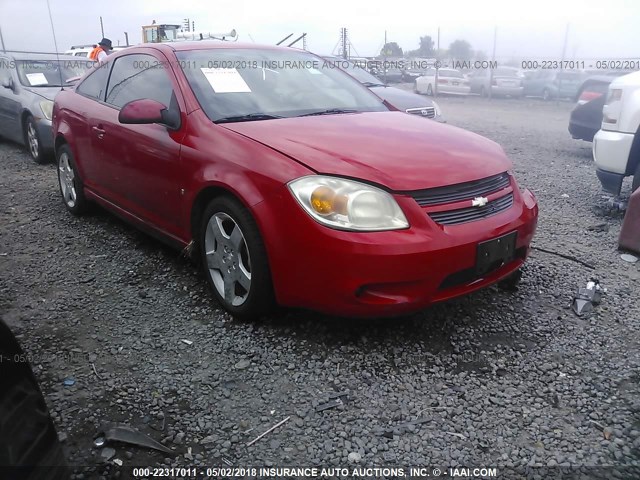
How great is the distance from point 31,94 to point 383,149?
6.72 m

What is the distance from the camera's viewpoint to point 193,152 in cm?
304

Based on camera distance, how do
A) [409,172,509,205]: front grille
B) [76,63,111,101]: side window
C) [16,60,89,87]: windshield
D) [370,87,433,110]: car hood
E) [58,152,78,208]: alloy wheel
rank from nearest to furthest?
[409,172,509,205]: front grille
[76,63,111,101]: side window
[58,152,78,208]: alloy wheel
[370,87,433,110]: car hood
[16,60,89,87]: windshield

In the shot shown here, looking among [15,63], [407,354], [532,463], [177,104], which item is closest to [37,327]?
[177,104]

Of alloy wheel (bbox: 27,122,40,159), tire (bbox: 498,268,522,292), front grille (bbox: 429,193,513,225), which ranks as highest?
front grille (bbox: 429,193,513,225)

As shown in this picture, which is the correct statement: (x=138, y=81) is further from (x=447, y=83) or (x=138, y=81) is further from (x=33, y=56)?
(x=447, y=83)

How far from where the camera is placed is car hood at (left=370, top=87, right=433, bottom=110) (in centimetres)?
710

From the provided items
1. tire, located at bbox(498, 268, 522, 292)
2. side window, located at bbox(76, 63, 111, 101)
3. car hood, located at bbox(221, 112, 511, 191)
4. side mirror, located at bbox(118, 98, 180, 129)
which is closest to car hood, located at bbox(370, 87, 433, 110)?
side window, located at bbox(76, 63, 111, 101)

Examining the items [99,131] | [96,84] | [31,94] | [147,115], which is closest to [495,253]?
[147,115]

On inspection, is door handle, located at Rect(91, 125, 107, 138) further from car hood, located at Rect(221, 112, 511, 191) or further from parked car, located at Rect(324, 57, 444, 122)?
parked car, located at Rect(324, 57, 444, 122)

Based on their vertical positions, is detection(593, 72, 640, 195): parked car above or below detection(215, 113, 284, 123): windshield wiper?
below

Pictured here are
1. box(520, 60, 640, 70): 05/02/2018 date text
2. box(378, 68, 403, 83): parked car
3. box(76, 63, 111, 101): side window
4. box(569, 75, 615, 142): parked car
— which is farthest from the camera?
box(378, 68, 403, 83): parked car

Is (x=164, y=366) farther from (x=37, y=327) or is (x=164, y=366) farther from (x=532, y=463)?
(x=532, y=463)

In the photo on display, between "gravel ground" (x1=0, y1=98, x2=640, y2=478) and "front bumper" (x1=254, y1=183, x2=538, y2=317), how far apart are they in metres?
0.34

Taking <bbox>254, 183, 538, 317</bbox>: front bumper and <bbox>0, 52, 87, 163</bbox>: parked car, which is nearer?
<bbox>254, 183, 538, 317</bbox>: front bumper
